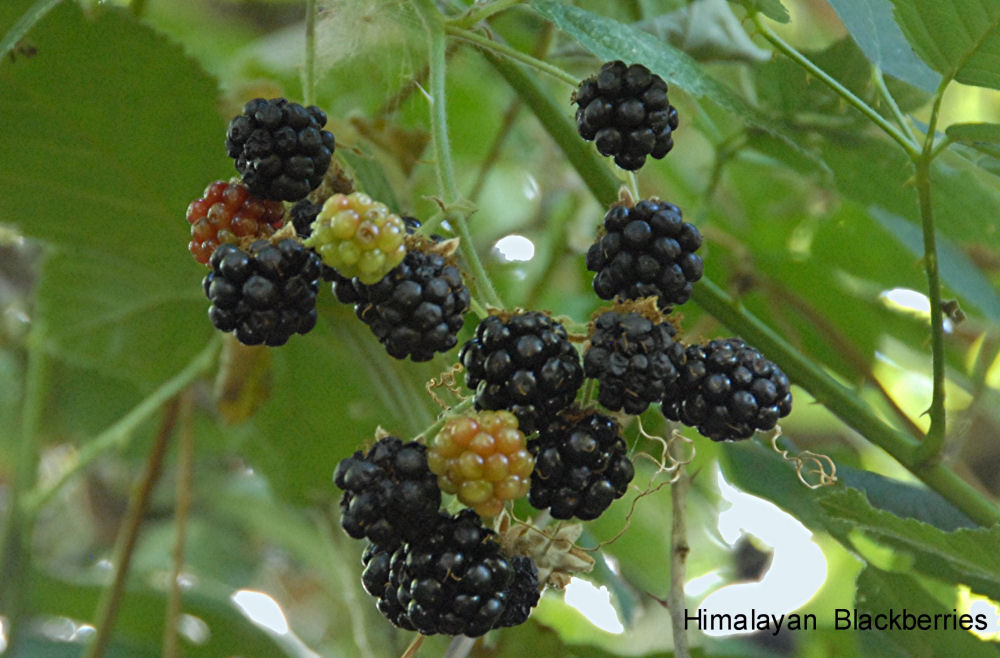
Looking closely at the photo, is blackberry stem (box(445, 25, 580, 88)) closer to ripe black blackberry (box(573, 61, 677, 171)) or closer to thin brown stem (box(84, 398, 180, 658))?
ripe black blackberry (box(573, 61, 677, 171))

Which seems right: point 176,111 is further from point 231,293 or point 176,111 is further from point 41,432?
point 41,432

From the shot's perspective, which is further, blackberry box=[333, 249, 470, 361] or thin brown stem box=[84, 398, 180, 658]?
thin brown stem box=[84, 398, 180, 658]

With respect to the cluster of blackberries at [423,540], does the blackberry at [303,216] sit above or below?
above

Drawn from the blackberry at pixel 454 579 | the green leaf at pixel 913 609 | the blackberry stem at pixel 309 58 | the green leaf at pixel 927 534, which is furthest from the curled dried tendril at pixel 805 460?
the blackberry stem at pixel 309 58

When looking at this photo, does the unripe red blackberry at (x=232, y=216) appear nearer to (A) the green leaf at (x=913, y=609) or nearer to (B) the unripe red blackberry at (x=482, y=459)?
(B) the unripe red blackberry at (x=482, y=459)

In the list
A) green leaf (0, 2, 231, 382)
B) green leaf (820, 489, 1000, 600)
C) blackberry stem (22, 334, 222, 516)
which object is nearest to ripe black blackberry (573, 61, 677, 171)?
green leaf (820, 489, 1000, 600)
